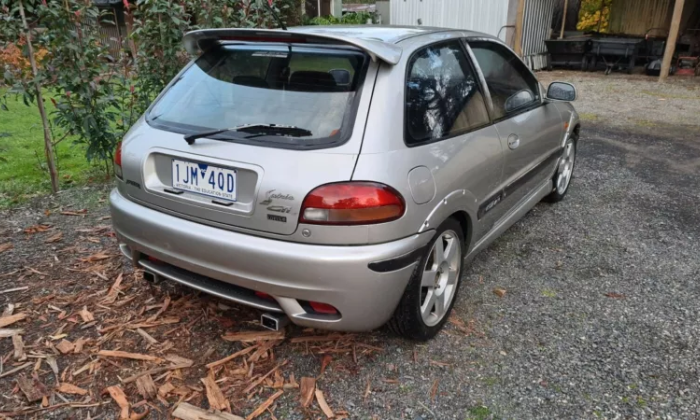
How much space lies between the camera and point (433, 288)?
2.72 meters

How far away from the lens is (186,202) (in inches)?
94.3

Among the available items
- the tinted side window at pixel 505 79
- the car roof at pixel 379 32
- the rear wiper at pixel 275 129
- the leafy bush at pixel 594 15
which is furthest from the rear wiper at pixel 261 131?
the leafy bush at pixel 594 15

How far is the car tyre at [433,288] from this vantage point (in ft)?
8.14

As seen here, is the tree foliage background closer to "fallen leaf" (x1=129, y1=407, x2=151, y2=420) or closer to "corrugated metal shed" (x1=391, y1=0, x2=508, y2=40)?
"fallen leaf" (x1=129, y1=407, x2=151, y2=420)

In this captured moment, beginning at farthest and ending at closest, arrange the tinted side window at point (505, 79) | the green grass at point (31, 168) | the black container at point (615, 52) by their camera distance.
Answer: the black container at point (615, 52), the green grass at point (31, 168), the tinted side window at point (505, 79)

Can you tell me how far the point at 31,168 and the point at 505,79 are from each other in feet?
18.0

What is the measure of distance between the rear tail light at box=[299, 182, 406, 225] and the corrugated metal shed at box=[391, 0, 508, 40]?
12.4 meters

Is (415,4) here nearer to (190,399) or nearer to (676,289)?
(676,289)

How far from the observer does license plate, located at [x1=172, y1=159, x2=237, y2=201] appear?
2.29 m

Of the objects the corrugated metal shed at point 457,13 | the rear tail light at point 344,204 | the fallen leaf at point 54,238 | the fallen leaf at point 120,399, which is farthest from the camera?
the corrugated metal shed at point 457,13

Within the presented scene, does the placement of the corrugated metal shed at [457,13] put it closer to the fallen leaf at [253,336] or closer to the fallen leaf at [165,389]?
the fallen leaf at [253,336]

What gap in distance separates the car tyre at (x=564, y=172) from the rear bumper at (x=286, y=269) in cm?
273

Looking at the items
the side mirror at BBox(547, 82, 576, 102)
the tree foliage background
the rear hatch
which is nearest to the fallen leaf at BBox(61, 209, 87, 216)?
the tree foliage background

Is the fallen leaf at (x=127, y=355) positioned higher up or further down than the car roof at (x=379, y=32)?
further down
